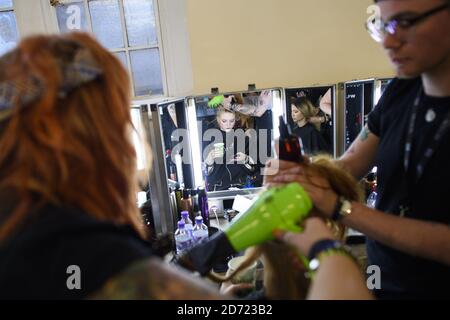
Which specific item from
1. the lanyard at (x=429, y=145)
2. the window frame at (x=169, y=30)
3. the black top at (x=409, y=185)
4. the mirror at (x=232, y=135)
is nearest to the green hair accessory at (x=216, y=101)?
the mirror at (x=232, y=135)

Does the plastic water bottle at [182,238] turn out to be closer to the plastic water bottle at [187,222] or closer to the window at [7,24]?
the plastic water bottle at [187,222]

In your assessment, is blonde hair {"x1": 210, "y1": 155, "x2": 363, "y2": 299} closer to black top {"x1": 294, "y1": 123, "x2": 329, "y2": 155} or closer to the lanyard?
the lanyard

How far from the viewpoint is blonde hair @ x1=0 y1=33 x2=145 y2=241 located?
493 mm

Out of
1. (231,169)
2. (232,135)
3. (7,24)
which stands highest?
(7,24)

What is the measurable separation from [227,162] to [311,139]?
0.56m

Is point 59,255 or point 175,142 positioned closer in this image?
point 59,255

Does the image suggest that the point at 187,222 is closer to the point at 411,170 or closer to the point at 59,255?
the point at 411,170

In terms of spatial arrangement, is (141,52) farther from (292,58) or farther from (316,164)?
(316,164)

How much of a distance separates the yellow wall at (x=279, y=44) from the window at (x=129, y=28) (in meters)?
0.41

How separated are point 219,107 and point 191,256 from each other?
1.28 m

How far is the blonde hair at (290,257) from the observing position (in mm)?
882

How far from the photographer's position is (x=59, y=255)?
451mm

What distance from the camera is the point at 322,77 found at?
2166 mm

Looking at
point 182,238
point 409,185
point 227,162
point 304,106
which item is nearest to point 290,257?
point 409,185
